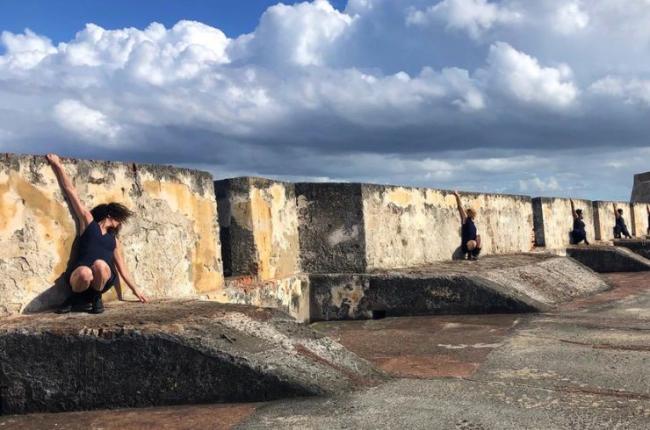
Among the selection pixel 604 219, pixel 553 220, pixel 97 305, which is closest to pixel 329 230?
pixel 97 305

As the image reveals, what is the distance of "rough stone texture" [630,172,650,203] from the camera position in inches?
1192

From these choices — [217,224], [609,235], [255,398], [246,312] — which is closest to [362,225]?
[217,224]

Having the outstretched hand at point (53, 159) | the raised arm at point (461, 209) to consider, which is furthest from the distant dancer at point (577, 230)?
the outstretched hand at point (53, 159)

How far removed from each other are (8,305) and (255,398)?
164cm

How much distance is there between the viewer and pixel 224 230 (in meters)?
6.28

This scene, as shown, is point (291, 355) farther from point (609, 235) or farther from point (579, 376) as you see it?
point (609, 235)

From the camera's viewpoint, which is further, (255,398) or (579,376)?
(579,376)

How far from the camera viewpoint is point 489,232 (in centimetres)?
1031

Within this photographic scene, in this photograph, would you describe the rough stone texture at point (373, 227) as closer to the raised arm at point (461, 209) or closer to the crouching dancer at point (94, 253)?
the raised arm at point (461, 209)

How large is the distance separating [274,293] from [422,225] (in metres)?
2.83

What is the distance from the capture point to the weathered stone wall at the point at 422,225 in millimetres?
7473

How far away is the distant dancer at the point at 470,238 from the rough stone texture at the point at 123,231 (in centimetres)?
455

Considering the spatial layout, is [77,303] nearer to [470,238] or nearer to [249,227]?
[249,227]

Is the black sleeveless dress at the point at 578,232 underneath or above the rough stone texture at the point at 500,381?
above
